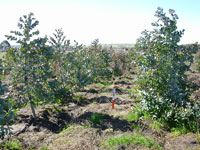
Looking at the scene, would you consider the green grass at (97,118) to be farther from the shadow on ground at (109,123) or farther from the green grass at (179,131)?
the green grass at (179,131)

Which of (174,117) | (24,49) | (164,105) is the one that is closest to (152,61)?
(164,105)

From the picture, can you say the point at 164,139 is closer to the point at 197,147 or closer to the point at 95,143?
the point at 197,147

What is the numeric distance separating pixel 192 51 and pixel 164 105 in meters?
1.91

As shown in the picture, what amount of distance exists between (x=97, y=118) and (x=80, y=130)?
108 centimetres

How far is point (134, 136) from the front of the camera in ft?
16.3

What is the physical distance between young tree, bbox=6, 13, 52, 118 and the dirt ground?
3.17 feet

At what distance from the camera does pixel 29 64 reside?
6.24 meters

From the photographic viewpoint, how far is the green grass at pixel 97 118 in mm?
6238

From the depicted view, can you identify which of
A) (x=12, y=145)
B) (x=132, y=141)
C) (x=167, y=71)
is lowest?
(x=12, y=145)

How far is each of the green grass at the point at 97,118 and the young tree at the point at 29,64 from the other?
5.88 feet

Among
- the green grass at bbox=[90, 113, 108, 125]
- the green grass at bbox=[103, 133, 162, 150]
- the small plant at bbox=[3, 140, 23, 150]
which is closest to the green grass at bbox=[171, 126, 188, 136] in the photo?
the green grass at bbox=[103, 133, 162, 150]

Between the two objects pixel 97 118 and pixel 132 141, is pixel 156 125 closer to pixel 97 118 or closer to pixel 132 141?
pixel 132 141

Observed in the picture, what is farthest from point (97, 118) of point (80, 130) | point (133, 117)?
point (133, 117)

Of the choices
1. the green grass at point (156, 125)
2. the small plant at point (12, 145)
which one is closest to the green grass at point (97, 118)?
the green grass at point (156, 125)
